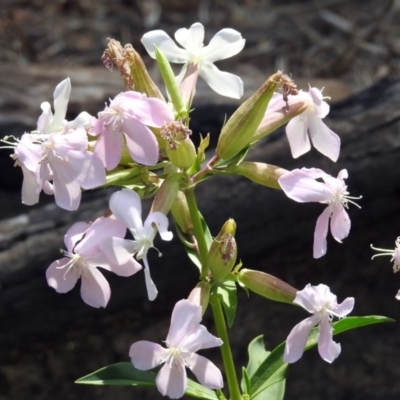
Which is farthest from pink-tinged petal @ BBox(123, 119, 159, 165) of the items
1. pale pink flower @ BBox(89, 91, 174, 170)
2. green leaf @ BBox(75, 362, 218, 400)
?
green leaf @ BBox(75, 362, 218, 400)

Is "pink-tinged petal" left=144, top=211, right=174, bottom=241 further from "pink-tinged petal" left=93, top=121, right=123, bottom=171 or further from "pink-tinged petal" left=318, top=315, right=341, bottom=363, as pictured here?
"pink-tinged petal" left=318, top=315, right=341, bottom=363

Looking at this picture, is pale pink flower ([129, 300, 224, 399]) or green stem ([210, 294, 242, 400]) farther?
green stem ([210, 294, 242, 400])

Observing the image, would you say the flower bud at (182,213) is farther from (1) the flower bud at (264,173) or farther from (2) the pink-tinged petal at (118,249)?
(2) the pink-tinged petal at (118,249)

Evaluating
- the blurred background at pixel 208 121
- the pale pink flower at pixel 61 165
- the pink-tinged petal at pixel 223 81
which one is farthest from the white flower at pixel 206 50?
the blurred background at pixel 208 121

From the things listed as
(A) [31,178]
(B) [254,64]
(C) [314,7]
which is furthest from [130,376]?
(C) [314,7]

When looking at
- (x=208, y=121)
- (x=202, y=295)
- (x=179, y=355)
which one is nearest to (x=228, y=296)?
(x=202, y=295)
